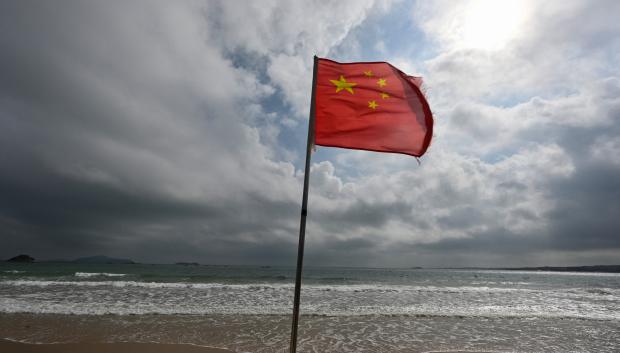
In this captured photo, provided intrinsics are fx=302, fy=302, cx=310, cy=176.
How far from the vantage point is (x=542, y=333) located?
35.5 feet

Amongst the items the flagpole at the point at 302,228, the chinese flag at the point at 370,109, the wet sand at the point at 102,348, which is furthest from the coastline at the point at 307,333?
the chinese flag at the point at 370,109

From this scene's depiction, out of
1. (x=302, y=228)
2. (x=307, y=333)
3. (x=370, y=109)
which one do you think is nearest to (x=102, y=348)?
(x=307, y=333)

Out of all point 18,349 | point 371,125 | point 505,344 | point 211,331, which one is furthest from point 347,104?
point 18,349

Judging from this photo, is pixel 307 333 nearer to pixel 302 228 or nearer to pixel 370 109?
pixel 302 228

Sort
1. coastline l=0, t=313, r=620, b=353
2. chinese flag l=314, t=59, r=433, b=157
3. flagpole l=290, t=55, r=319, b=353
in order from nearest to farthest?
flagpole l=290, t=55, r=319, b=353, chinese flag l=314, t=59, r=433, b=157, coastline l=0, t=313, r=620, b=353

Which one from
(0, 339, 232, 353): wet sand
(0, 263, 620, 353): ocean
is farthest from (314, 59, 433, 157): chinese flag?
(0, 339, 232, 353): wet sand

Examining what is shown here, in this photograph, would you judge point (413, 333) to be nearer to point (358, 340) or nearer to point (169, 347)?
point (358, 340)

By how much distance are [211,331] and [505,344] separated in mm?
9143

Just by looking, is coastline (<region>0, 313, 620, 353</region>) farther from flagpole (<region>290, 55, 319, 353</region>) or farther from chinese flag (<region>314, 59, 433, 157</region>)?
chinese flag (<region>314, 59, 433, 157</region>)

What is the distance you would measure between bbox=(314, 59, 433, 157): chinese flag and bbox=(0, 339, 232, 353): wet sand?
251 inches

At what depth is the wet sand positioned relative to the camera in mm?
7379

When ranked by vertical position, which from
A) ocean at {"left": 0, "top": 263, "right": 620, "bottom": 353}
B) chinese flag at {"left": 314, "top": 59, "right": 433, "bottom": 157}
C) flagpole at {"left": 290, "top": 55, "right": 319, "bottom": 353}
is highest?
chinese flag at {"left": 314, "top": 59, "right": 433, "bottom": 157}

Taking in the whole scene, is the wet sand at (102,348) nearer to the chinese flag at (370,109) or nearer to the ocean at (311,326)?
the ocean at (311,326)

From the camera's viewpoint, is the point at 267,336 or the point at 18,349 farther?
the point at 267,336
